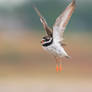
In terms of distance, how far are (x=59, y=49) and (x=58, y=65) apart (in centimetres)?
36

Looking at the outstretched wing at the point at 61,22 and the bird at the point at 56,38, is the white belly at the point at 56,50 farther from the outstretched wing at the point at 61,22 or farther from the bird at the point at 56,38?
the outstretched wing at the point at 61,22

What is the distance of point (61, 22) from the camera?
7.64m

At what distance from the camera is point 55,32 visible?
305 inches

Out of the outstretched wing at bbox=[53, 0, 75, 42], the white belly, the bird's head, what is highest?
the outstretched wing at bbox=[53, 0, 75, 42]

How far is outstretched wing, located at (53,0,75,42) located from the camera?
757 centimetres

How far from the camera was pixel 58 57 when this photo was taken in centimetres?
781

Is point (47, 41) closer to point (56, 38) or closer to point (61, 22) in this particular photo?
point (56, 38)

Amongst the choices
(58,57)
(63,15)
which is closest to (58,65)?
(58,57)

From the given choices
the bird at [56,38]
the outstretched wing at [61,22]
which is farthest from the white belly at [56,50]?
the outstretched wing at [61,22]

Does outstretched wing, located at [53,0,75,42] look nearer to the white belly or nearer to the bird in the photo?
the bird

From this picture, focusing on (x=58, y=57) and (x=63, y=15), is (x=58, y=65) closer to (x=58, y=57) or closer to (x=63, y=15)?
(x=58, y=57)

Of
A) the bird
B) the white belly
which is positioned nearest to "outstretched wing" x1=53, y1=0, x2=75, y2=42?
the bird

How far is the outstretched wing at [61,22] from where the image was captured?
7.57 m

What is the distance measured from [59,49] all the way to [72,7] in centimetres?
57
